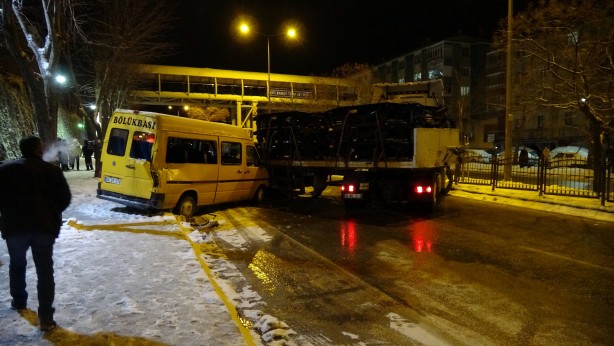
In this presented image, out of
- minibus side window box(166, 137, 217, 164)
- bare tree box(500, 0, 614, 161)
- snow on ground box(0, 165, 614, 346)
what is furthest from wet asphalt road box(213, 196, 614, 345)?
bare tree box(500, 0, 614, 161)

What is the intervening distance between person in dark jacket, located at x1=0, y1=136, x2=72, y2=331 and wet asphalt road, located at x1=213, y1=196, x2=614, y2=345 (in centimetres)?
225

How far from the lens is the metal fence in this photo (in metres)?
13.7

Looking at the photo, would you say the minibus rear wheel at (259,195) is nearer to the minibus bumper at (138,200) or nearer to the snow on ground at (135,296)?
the minibus bumper at (138,200)

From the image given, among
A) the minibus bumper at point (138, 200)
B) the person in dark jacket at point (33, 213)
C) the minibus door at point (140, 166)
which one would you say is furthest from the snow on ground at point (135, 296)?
the minibus door at point (140, 166)

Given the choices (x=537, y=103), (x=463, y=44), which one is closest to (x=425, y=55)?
(x=463, y=44)

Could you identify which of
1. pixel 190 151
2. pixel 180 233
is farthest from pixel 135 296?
pixel 190 151

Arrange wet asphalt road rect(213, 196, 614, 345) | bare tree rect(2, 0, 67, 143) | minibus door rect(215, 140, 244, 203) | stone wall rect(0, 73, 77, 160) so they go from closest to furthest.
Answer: wet asphalt road rect(213, 196, 614, 345) → bare tree rect(2, 0, 67, 143) → minibus door rect(215, 140, 244, 203) → stone wall rect(0, 73, 77, 160)

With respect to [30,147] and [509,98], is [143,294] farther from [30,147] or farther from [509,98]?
[509,98]

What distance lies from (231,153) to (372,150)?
3727 mm

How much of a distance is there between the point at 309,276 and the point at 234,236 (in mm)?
3080

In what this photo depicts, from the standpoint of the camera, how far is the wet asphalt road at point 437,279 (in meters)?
4.62

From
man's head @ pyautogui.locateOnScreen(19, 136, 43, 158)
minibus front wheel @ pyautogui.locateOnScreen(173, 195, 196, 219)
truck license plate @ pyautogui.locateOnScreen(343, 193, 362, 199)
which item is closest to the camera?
man's head @ pyautogui.locateOnScreen(19, 136, 43, 158)

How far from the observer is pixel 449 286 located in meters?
6.04

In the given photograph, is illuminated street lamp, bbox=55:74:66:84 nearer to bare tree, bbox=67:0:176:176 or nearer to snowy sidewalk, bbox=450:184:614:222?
bare tree, bbox=67:0:176:176
